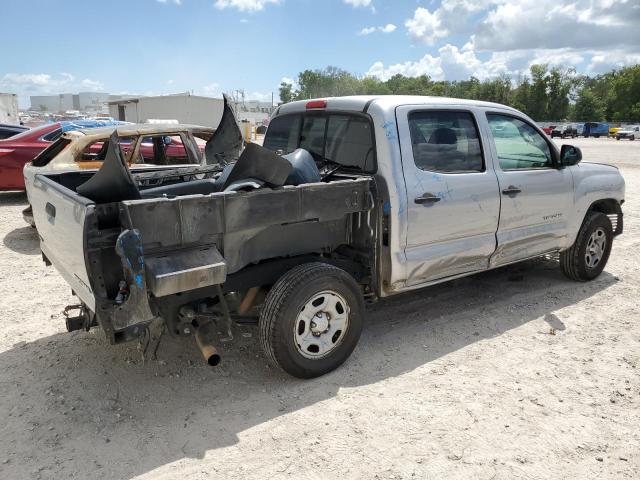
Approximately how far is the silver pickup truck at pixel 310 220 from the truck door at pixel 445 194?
0.04 ft

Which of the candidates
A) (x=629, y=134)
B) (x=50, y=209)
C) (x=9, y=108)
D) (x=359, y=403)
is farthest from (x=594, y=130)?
(x=50, y=209)

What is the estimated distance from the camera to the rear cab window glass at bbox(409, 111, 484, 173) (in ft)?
13.2

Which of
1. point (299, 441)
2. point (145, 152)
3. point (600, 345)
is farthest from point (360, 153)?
point (145, 152)

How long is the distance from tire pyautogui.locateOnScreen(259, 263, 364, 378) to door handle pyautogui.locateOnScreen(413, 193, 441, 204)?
0.84 meters

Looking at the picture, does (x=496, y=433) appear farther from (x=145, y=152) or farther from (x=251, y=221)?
(x=145, y=152)

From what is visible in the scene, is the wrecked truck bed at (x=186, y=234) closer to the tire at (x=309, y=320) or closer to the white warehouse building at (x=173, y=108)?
the tire at (x=309, y=320)

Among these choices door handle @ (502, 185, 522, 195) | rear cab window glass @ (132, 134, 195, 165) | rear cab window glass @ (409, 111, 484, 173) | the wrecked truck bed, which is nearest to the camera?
the wrecked truck bed

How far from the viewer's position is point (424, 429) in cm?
313

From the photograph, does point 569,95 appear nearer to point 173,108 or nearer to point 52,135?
point 173,108

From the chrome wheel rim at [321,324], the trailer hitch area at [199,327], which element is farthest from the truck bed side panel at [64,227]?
Answer: the chrome wheel rim at [321,324]

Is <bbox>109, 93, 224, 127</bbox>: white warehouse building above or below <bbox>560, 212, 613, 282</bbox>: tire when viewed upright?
above

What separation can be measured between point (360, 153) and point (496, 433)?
7.26 ft

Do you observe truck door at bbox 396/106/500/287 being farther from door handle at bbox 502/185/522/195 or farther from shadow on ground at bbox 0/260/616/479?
shadow on ground at bbox 0/260/616/479

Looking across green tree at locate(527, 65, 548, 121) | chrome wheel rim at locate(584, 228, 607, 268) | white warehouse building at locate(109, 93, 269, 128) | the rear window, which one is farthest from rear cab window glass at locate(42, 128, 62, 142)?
green tree at locate(527, 65, 548, 121)
